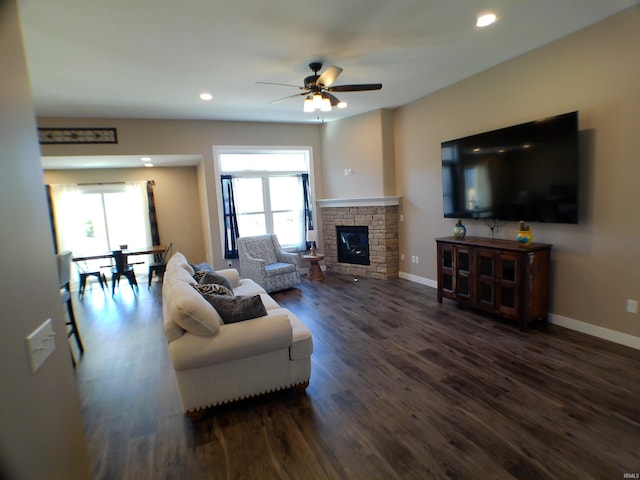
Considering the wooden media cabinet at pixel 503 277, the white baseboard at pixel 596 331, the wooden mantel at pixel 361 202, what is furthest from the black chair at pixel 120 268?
Answer: the white baseboard at pixel 596 331

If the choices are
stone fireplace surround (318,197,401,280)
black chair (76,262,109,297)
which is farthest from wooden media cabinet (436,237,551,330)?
black chair (76,262,109,297)

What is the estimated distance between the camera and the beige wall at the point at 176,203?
756 cm

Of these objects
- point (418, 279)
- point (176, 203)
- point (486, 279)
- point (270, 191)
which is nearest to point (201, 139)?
point (270, 191)

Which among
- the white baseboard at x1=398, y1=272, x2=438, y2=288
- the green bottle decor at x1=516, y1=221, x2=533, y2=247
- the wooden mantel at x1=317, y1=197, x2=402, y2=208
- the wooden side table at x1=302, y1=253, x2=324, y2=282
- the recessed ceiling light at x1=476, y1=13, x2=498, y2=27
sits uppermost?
the recessed ceiling light at x1=476, y1=13, x2=498, y2=27

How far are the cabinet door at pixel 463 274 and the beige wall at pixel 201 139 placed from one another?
11.8 feet

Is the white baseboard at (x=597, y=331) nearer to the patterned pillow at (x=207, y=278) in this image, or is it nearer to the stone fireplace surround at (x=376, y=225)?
the stone fireplace surround at (x=376, y=225)

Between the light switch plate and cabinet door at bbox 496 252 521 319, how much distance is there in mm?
3852

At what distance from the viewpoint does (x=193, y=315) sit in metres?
2.27

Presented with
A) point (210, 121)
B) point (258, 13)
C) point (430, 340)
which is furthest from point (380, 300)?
point (210, 121)

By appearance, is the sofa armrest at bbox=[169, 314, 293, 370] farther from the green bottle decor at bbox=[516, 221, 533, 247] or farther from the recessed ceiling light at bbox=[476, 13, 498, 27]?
the recessed ceiling light at bbox=[476, 13, 498, 27]

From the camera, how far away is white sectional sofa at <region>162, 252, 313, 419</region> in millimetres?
2283

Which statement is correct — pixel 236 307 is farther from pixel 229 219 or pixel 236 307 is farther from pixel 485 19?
pixel 229 219

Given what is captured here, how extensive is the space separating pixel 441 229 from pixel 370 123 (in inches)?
91.9

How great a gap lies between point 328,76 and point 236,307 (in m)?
2.38
